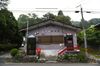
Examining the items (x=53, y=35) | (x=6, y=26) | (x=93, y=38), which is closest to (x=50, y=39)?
(x=53, y=35)

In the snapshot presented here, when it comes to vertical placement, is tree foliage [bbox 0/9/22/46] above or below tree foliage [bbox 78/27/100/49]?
above

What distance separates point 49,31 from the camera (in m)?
31.6

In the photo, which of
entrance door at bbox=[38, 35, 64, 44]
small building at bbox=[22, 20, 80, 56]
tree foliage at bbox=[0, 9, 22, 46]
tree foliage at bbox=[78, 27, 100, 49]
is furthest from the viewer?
tree foliage at bbox=[78, 27, 100, 49]

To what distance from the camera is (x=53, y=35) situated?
3142cm

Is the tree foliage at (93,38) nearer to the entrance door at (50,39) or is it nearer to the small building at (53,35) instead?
the small building at (53,35)

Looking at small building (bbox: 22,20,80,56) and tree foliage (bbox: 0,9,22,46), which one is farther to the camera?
tree foliage (bbox: 0,9,22,46)

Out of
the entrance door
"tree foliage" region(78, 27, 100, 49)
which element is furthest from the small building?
"tree foliage" region(78, 27, 100, 49)

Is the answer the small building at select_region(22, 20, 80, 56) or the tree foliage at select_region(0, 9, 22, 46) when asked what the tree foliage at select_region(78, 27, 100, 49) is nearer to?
the small building at select_region(22, 20, 80, 56)

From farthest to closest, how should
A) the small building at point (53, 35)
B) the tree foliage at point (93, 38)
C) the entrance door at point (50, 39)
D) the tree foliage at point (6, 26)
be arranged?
the tree foliage at point (93, 38) < the tree foliage at point (6, 26) < the entrance door at point (50, 39) < the small building at point (53, 35)

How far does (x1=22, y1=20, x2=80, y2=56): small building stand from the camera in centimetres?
3088

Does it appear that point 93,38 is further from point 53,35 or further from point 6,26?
point 6,26

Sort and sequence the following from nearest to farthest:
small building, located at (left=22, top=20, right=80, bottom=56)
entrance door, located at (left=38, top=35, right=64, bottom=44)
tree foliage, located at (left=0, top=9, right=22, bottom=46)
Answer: small building, located at (left=22, top=20, right=80, bottom=56) → entrance door, located at (left=38, top=35, right=64, bottom=44) → tree foliage, located at (left=0, top=9, right=22, bottom=46)

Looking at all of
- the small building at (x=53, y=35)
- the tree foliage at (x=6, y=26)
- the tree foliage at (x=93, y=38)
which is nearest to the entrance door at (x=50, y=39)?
the small building at (x=53, y=35)

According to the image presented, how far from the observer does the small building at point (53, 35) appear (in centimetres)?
3088
